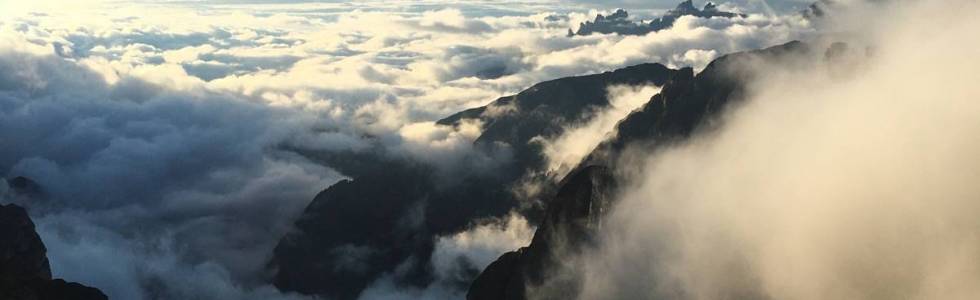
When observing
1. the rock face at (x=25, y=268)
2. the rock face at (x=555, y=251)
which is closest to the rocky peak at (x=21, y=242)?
the rock face at (x=25, y=268)

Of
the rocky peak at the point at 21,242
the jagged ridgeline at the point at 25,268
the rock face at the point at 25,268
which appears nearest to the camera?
the rock face at the point at 25,268

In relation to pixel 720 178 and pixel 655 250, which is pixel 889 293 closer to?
pixel 655 250

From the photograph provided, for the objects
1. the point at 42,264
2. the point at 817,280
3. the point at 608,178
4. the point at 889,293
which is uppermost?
the point at 889,293

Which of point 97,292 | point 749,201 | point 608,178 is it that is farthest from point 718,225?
point 97,292

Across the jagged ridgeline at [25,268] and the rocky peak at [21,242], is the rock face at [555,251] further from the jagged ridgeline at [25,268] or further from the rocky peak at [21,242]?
the rocky peak at [21,242]

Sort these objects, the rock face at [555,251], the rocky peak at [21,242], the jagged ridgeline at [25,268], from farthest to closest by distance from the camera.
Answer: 1. the rocky peak at [21,242]
2. the rock face at [555,251]
3. the jagged ridgeline at [25,268]

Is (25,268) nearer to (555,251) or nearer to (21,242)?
(21,242)

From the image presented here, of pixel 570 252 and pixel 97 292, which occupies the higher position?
pixel 570 252

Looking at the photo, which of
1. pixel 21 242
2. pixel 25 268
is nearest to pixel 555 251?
pixel 25 268

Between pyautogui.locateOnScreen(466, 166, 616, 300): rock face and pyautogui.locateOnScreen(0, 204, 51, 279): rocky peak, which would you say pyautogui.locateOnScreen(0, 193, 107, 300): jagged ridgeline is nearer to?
pyautogui.locateOnScreen(0, 204, 51, 279): rocky peak

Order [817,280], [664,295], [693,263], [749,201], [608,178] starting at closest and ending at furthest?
[817,280] < [664,295] < [693,263] < [749,201] < [608,178]
